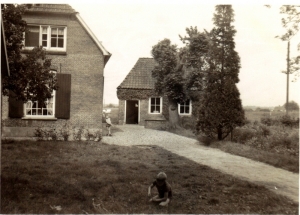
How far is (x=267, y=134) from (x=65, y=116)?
714cm

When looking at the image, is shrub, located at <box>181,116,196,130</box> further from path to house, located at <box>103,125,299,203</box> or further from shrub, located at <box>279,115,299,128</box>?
shrub, located at <box>279,115,299,128</box>

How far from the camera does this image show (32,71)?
709cm

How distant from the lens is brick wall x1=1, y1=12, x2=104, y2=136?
948cm

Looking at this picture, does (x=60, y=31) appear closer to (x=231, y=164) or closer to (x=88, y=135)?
(x=88, y=135)

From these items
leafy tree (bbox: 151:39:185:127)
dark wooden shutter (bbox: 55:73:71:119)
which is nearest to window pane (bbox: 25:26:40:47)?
dark wooden shutter (bbox: 55:73:71:119)

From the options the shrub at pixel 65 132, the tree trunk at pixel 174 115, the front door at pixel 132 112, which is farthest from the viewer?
the front door at pixel 132 112

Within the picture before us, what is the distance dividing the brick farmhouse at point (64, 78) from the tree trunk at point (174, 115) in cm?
293

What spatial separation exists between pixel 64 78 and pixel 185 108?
4819mm

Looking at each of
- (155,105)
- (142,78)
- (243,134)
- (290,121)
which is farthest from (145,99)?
(290,121)

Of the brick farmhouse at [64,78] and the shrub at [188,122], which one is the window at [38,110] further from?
the shrub at [188,122]


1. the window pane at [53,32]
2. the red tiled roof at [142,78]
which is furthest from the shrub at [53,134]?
the window pane at [53,32]

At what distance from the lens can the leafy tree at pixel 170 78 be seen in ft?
28.5

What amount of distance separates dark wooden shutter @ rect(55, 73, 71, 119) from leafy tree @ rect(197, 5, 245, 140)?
15.7ft

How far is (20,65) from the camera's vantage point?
6965 mm
